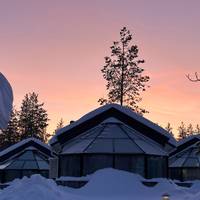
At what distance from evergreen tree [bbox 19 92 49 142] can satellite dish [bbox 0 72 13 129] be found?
264 feet

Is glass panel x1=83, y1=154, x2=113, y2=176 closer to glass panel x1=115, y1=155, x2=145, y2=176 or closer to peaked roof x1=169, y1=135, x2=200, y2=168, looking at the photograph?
glass panel x1=115, y1=155, x2=145, y2=176

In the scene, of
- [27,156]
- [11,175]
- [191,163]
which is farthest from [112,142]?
[27,156]

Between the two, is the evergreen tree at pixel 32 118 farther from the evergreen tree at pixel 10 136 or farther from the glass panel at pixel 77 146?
the glass panel at pixel 77 146

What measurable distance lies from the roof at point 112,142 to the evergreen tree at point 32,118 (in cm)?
6051

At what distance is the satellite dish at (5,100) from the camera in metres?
4.92

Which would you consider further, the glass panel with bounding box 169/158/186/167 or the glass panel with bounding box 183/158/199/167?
the glass panel with bounding box 169/158/186/167

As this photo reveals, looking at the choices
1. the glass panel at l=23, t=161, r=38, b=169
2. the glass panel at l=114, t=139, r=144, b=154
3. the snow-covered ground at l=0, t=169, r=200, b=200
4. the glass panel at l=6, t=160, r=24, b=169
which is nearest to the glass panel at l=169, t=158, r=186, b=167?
the glass panel at l=23, t=161, r=38, b=169

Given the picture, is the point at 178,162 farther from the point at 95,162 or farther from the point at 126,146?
the point at 95,162

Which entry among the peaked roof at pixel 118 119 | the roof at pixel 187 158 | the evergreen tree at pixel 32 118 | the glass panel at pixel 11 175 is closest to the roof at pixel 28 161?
the glass panel at pixel 11 175

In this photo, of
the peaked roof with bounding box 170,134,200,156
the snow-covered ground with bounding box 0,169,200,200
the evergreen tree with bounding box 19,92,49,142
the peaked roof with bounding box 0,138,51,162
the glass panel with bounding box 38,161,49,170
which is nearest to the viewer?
the snow-covered ground with bounding box 0,169,200,200

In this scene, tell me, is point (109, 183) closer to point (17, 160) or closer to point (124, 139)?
point (124, 139)

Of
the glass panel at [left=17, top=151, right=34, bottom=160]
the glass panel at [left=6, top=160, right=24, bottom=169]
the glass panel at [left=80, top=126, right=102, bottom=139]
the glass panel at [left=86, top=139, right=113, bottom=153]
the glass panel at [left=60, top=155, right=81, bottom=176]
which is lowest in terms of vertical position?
the glass panel at [left=60, top=155, right=81, bottom=176]

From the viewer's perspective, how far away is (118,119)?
83.8ft

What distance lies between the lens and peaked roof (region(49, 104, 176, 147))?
2509cm
